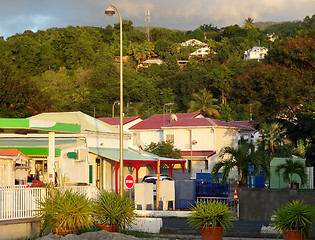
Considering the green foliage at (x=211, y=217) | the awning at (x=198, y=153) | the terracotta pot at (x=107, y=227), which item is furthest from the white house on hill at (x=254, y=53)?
the green foliage at (x=211, y=217)

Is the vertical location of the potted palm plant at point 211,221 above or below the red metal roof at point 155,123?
below

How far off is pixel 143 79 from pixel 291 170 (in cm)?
9710

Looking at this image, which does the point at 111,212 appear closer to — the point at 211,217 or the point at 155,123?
the point at 211,217

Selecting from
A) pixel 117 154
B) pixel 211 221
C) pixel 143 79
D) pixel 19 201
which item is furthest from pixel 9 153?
pixel 143 79

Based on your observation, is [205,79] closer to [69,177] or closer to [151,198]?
[69,177]

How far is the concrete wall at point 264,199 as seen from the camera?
26734mm

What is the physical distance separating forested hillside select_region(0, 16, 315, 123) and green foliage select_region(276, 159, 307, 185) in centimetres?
606

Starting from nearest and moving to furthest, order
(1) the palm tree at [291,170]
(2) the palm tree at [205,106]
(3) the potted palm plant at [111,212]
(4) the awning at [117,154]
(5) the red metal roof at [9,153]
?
(3) the potted palm plant at [111,212] < (5) the red metal roof at [9,153] < (1) the palm tree at [291,170] < (4) the awning at [117,154] < (2) the palm tree at [205,106]

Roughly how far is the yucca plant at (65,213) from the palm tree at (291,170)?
18.8 meters

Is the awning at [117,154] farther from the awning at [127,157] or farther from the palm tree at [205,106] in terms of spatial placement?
the palm tree at [205,106]

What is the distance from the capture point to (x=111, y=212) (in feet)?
64.5

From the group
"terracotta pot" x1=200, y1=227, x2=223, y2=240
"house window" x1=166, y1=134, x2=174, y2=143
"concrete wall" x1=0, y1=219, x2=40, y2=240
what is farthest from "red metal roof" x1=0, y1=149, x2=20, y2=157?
"house window" x1=166, y1=134, x2=174, y2=143

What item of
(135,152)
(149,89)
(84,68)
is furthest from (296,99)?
(84,68)

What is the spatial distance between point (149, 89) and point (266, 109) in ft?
236
